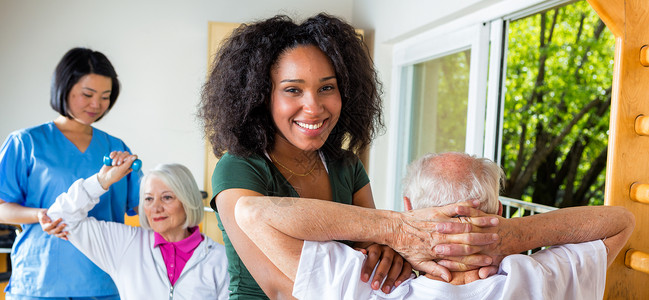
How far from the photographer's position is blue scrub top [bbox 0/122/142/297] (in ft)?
6.95

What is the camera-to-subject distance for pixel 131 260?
2.18 m

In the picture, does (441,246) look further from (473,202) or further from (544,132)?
(544,132)

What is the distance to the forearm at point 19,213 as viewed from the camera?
207 cm

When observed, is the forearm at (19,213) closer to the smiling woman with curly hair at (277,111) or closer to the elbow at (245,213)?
the smiling woman with curly hair at (277,111)

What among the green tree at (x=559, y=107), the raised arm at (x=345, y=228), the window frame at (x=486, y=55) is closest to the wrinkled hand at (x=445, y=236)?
the raised arm at (x=345, y=228)

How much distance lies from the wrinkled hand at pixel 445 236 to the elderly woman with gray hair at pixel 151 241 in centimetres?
133

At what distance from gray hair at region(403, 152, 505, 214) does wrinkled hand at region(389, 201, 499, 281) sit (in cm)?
4

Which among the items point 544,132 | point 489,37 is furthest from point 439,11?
point 544,132

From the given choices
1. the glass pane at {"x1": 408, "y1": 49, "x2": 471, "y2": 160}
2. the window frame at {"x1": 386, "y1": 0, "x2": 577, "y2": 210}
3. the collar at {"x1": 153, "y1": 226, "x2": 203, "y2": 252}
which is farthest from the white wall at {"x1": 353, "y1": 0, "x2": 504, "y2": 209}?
the collar at {"x1": 153, "y1": 226, "x2": 203, "y2": 252}

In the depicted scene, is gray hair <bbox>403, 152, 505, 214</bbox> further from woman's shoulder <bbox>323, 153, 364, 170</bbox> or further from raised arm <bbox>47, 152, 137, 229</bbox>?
raised arm <bbox>47, 152, 137, 229</bbox>

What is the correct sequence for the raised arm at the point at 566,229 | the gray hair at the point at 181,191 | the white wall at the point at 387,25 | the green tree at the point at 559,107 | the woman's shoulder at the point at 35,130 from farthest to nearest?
the green tree at the point at 559,107 < the white wall at the point at 387,25 < the gray hair at the point at 181,191 < the woman's shoulder at the point at 35,130 < the raised arm at the point at 566,229

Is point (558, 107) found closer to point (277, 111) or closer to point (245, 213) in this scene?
point (277, 111)

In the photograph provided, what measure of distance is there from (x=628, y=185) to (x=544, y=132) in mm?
5148

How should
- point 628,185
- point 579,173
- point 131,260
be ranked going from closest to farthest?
point 628,185 < point 131,260 < point 579,173
